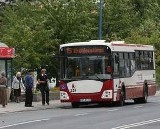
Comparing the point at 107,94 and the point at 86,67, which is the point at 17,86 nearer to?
the point at 86,67

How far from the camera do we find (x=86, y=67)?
30781 mm

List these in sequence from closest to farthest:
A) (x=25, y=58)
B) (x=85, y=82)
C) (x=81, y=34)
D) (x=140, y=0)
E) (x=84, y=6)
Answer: (x=85, y=82), (x=25, y=58), (x=81, y=34), (x=84, y=6), (x=140, y=0)

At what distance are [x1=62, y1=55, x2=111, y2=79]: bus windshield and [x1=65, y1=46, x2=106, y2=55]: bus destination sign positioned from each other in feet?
0.80

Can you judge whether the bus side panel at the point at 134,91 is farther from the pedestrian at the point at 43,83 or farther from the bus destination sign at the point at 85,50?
the pedestrian at the point at 43,83

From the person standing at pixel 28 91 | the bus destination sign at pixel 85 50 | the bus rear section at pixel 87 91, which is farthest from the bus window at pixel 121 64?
the person standing at pixel 28 91

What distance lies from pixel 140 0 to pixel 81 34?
27073mm

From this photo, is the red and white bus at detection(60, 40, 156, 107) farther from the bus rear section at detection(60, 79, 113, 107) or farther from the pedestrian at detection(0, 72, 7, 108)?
the pedestrian at detection(0, 72, 7, 108)

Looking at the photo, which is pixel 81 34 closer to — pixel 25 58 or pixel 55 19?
pixel 55 19

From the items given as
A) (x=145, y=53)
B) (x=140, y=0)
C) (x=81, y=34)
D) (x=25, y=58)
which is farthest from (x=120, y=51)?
(x=140, y=0)

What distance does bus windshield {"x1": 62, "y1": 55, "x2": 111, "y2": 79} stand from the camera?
30.7 m

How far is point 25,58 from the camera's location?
40344 mm

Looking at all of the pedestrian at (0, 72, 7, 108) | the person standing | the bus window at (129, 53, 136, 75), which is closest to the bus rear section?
the person standing

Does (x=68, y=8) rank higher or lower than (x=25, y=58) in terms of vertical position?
higher

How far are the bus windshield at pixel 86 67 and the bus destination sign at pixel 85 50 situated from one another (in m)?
0.24
